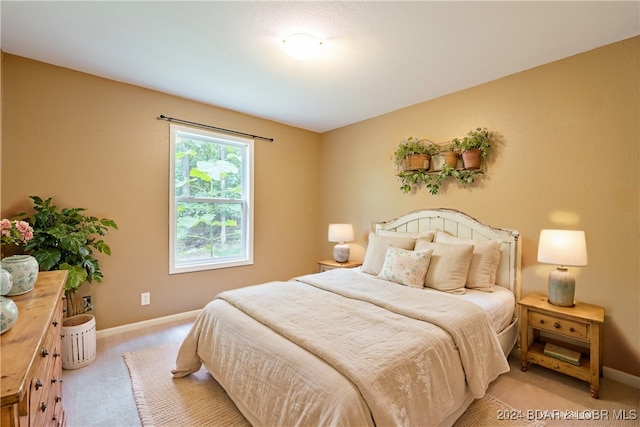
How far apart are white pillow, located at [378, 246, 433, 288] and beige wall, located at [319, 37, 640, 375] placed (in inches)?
32.8

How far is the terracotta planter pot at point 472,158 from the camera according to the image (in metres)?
2.79

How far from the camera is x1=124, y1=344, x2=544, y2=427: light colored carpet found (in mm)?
1748

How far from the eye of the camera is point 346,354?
1.37m

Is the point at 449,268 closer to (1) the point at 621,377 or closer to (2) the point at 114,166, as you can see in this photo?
(1) the point at 621,377

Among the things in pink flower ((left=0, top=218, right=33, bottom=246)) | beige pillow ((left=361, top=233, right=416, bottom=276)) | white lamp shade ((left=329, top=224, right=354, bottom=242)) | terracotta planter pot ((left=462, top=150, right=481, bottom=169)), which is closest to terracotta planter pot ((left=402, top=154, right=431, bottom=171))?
terracotta planter pot ((left=462, top=150, right=481, bottom=169))

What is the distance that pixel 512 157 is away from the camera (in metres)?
2.68

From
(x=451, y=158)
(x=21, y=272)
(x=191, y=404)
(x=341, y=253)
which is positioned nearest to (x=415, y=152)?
(x=451, y=158)

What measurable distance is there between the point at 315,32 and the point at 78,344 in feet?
9.66

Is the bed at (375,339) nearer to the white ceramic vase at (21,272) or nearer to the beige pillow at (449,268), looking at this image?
the beige pillow at (449,268)

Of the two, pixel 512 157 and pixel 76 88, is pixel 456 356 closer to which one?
pixel 512 157

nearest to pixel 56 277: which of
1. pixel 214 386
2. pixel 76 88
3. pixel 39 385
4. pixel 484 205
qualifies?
pixel 39 385

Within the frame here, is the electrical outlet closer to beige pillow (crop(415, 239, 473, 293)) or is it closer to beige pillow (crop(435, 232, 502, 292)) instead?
beige pillow (crop(415, 239, 473, 293))

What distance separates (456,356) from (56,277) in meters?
2.25

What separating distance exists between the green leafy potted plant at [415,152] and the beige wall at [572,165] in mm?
106
